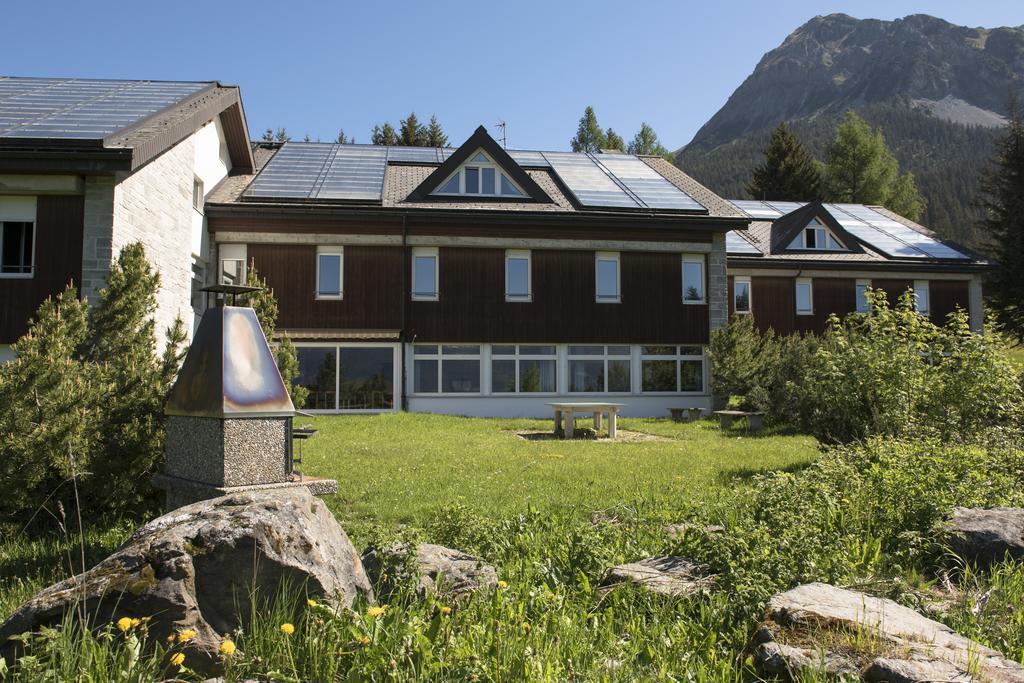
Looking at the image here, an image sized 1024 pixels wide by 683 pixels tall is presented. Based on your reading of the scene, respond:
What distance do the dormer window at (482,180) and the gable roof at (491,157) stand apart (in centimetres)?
15

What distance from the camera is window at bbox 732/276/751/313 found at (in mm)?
27906

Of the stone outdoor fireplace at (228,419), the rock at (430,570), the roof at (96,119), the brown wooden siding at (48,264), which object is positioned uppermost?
the roof at (96,119)

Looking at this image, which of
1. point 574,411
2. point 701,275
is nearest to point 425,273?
point 574,411

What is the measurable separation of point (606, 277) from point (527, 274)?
2.53 meters

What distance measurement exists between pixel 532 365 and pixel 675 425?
5.25 metres

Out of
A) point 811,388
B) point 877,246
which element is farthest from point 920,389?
point 877,246

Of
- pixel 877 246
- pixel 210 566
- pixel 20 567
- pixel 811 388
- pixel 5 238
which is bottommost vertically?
pixel 20 567

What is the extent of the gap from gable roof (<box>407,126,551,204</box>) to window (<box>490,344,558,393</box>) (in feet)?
15.5

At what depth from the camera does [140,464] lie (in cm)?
764

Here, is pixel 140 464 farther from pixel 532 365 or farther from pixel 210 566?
pixel 532 365

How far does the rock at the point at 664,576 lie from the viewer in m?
4.96

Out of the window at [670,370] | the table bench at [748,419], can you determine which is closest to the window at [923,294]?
the window at [670,370]

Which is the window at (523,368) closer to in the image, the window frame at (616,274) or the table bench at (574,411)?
the window frame at (616,274)

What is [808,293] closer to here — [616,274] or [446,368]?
[616,274]
